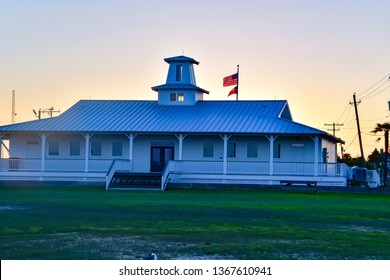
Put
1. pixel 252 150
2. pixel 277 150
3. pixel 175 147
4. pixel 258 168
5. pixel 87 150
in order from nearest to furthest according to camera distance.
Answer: pixel 258 168
pixel 87 150
pixel 277 150
pixel 252 150
pixel 175 147

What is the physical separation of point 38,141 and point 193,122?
10580mm

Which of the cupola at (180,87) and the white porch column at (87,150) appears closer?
the white porch column at (87,150)

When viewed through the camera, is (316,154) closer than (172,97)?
Yes

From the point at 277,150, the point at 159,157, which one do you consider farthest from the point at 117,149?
the point at 277,150

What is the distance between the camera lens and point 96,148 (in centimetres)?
5388

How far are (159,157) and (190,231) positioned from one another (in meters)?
33.0

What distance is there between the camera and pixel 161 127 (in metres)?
51.6

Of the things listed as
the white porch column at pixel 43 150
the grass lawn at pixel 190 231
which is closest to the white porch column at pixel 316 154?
the white porch column at pixel 43 150

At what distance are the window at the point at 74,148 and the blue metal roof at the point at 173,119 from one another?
1.44 metres

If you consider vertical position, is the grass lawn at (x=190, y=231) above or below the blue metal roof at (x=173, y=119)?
below

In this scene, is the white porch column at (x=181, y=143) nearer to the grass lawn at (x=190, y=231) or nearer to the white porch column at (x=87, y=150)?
the white porch column at (x=87, y=150)

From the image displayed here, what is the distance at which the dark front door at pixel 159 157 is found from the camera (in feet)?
175

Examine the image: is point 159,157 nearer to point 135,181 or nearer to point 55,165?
point 135,181

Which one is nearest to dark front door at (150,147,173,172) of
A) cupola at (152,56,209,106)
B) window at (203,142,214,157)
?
window at (203,142,214,157)
